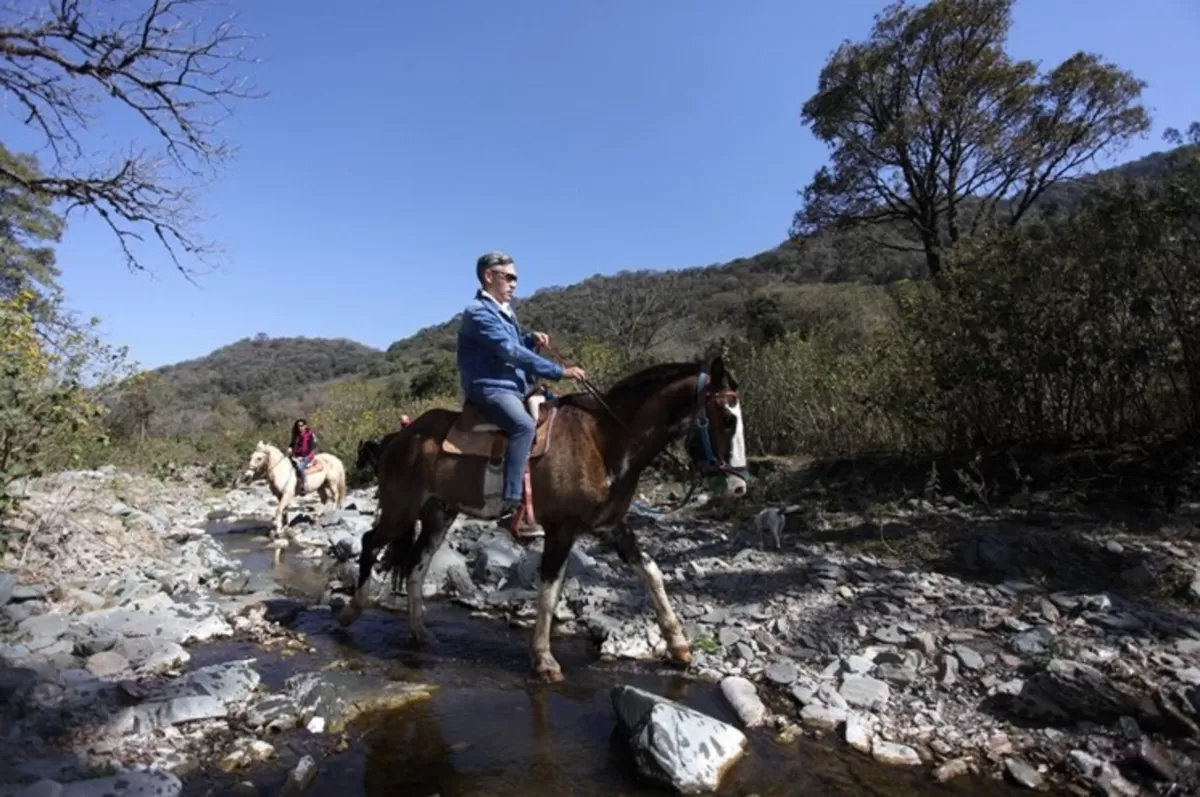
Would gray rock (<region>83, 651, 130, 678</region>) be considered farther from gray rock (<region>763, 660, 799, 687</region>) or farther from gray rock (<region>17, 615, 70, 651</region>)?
gray rock (<region>763, 660, 799, 687</region>)

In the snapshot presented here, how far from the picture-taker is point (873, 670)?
476 cm

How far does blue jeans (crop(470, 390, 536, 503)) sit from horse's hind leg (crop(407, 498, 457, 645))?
122 cm

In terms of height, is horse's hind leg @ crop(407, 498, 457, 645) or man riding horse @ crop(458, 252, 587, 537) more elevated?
man riding horse @ crop(458, 252, 587, 537)

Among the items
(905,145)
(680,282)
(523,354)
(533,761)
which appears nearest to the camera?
(533,761)

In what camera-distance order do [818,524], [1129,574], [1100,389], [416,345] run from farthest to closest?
[416,345] → [818,524] → [1100,389] → [1129,574]

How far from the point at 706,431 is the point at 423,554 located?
2.87 meters

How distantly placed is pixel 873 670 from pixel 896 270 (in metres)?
37.5

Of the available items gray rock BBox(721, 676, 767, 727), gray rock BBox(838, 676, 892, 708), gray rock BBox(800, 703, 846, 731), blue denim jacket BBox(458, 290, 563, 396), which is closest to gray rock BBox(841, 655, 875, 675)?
gray rock BBox(838, 676, 892, 708)

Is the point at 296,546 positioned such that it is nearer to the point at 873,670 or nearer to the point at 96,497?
the point at 96,497

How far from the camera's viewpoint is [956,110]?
20609 millimetres

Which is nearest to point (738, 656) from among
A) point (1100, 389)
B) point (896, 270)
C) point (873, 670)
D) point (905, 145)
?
point (873, 670)

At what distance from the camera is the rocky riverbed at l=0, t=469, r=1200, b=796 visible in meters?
3.75

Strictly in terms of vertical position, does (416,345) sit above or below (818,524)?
above

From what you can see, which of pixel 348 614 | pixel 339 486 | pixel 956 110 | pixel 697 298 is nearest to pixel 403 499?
pixel 348 614
